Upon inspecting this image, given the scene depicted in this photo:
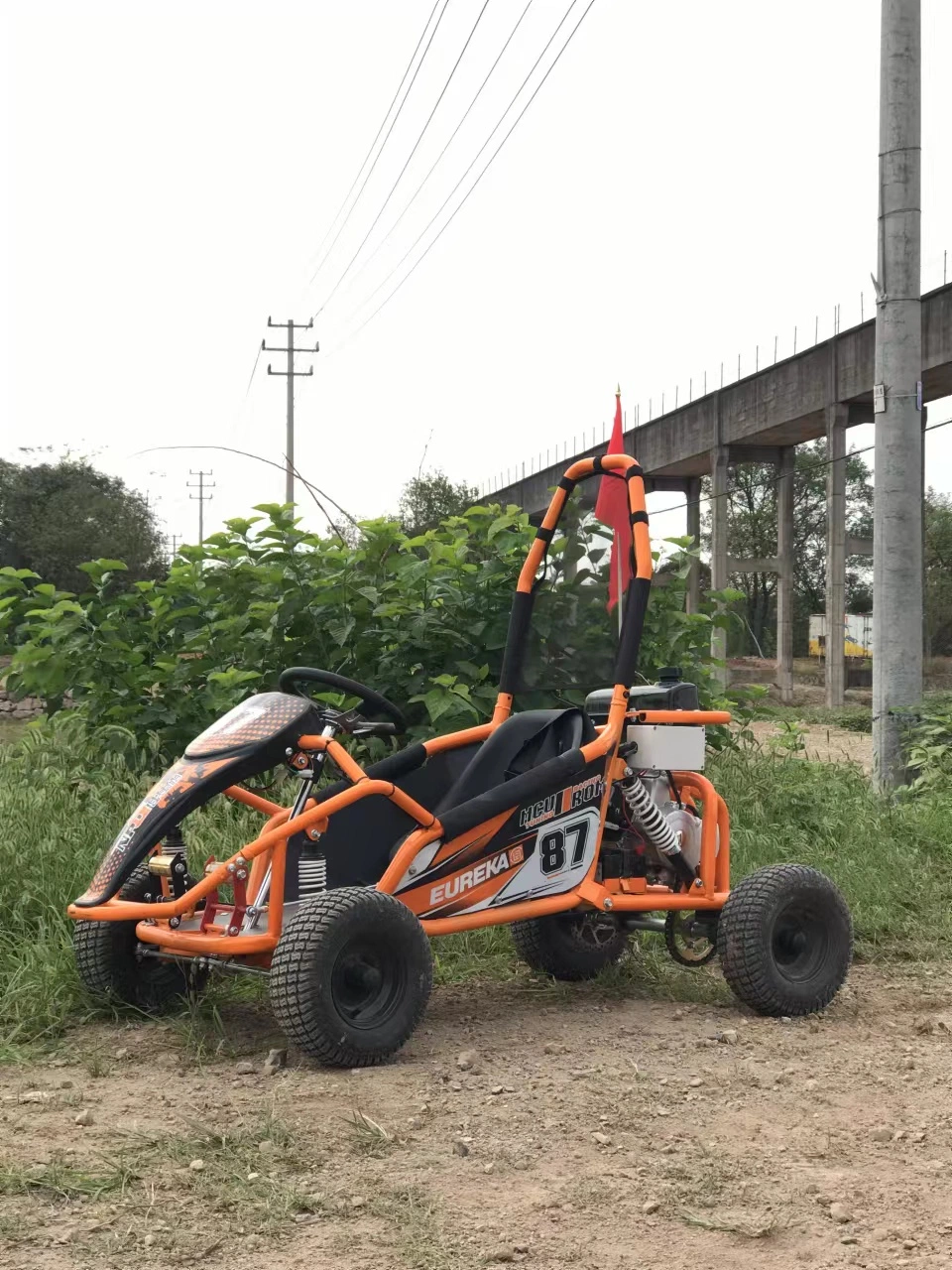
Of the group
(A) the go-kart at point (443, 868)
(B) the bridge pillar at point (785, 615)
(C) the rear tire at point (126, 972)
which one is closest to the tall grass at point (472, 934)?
(C) the rear tire at point (126, 972)

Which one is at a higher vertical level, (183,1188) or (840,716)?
(840,716)

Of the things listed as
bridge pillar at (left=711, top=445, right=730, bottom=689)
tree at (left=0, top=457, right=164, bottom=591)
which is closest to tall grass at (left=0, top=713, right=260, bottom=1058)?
bridge pillar at (left=711, top=445, right=730, bottom=689)

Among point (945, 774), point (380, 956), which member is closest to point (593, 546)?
point (380, 956)

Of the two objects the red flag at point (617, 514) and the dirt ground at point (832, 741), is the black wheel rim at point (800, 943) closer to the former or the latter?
the red flag at point (617, 514)

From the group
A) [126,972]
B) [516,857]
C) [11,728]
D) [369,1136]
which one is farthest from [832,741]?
[369,1136]

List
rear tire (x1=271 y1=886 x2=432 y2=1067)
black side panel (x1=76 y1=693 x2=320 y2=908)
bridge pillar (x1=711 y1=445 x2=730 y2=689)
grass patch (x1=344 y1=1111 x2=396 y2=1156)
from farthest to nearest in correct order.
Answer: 1. bridge pillar (x1=711 y1=445 x2=730 y2=689)
2. black side panel (x1=76 y1=693 x2=320 y2=908)
3. rear tire (x1=271 y1=886 x2=432 y2=1067)
4. grass patch (x1=344 y1=1111 x2=396 y2=1156)

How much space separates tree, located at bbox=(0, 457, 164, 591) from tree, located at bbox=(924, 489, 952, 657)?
834 inches

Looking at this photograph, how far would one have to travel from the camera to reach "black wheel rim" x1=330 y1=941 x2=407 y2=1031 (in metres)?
4.21

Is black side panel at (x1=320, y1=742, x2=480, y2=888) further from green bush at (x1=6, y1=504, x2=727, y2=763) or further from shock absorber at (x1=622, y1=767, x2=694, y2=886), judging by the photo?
green bush at (x1=6, y1=504, x2=727, y2=763)

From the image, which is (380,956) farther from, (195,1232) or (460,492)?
(460,492)

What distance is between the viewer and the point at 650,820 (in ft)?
16.5

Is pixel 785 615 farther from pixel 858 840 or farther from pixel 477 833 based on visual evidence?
pixel 477 833

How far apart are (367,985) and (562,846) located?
2.94 feet

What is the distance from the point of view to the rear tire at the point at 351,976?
407 centimetres
